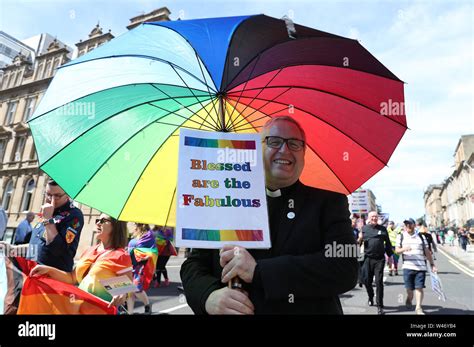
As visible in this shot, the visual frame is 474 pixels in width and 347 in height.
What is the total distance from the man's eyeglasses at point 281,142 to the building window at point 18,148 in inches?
1543

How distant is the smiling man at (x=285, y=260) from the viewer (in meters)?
1.25

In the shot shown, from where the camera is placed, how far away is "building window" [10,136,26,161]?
1324 inches

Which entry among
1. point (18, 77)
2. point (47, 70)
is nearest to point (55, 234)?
point (47, 70)

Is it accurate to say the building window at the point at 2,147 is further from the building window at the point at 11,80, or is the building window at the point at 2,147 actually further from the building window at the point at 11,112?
the building window at the point at 11,80

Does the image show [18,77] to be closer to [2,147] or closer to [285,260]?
[2,147]

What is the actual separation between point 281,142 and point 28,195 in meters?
37.5

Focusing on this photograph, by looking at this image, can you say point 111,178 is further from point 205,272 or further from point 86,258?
point 86,258

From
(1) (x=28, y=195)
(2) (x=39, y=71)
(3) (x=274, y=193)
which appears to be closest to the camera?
(3) (x=274, y=193)

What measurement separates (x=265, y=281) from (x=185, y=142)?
2.10 ft

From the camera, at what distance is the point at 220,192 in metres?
1.28

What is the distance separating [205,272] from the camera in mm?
1450

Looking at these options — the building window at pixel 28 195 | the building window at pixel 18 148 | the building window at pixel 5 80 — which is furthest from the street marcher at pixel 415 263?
the building window at pixel 5 80

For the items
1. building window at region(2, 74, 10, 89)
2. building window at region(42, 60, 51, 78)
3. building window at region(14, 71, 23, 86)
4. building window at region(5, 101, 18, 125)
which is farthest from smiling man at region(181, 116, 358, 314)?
building window at region(2, 74, 10, 89)

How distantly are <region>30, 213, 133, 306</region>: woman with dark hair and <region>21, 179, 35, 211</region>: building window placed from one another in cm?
3385
